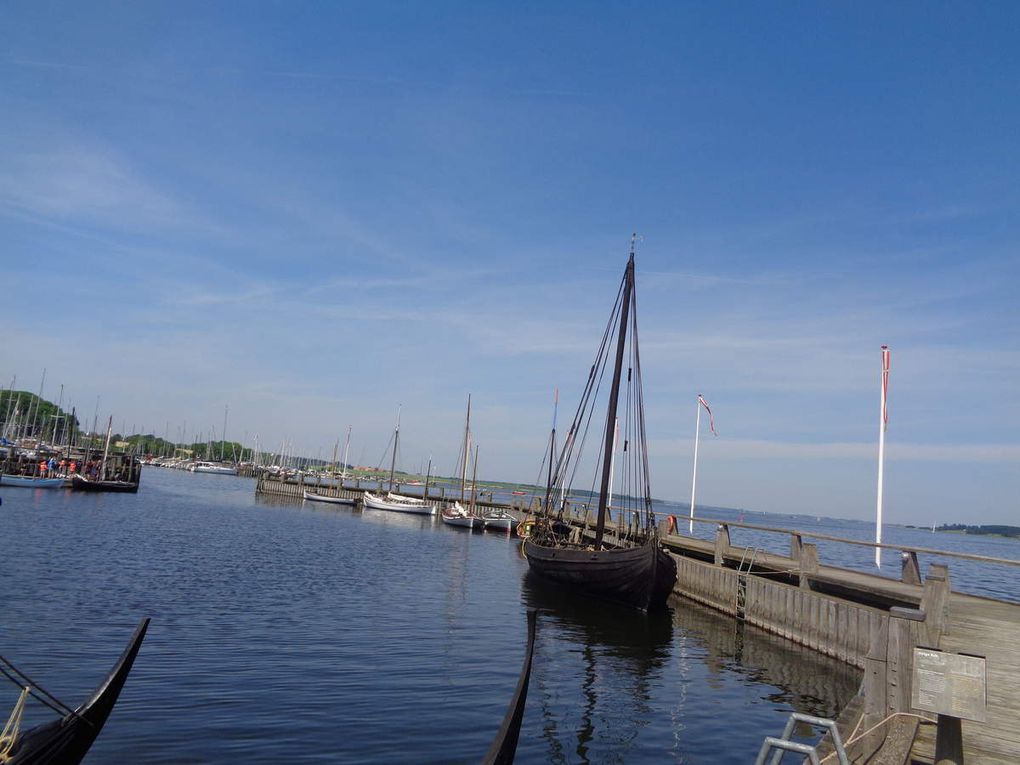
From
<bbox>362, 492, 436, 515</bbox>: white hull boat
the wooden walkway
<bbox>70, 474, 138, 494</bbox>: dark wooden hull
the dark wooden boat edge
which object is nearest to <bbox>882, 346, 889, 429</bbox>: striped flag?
the wooden walkway

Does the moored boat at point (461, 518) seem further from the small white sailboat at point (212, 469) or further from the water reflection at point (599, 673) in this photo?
the small white sailboat at point (212, 469)

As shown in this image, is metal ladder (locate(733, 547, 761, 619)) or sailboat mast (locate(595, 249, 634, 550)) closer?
metal ladder (locate(733, 547, 761, 619))

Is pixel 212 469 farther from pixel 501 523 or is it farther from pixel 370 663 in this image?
pixel 370 663

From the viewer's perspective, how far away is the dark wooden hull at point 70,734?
7.02m

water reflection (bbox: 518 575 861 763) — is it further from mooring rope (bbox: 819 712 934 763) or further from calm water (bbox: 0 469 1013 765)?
mooring rope (bbox: 819 712 934 763)

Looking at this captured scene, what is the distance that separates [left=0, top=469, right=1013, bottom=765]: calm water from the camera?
10.5m

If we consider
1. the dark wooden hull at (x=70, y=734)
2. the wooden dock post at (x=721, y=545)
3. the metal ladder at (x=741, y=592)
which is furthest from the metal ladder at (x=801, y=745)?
the wooden dock post at (x=721, y=545)

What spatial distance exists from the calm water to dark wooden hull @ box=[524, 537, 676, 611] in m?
Result: 0.63

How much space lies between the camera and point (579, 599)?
25625 mm

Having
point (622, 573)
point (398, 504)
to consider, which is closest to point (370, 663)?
point (622, 573)

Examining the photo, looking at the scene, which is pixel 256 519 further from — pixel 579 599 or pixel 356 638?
pixel 356 638

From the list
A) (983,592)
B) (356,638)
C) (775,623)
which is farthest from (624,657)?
(983,592)

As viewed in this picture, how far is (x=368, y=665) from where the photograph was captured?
47.1 feet

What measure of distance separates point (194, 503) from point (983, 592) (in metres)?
62.2
